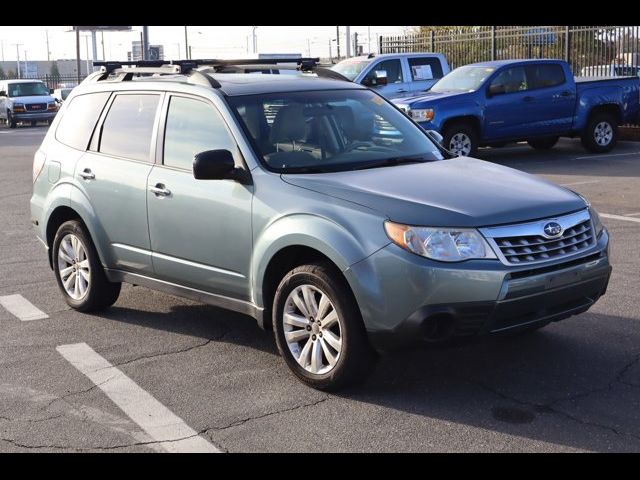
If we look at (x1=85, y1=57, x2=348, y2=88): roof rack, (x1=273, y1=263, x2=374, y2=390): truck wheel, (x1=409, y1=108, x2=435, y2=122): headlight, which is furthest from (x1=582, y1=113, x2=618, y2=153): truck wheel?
(x1=273, y1=263, x2=374, y2=390): truck wheel

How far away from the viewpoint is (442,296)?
16.0 feet

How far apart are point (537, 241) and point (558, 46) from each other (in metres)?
19.5

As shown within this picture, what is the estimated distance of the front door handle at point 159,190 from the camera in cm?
620

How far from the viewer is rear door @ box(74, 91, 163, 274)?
21.2ft

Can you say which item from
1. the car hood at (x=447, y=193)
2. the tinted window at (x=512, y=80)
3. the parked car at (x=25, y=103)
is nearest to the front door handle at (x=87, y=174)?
the car hood at (x=447, y=193)

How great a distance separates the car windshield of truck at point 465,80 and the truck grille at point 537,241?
12002mm

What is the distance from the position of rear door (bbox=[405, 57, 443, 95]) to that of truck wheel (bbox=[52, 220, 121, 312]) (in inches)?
566

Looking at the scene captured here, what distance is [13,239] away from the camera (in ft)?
35.1

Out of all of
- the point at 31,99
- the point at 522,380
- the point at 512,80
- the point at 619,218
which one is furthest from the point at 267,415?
the point at 31,99

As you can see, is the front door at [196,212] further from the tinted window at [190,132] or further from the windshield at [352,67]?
the windshield at [352,67]

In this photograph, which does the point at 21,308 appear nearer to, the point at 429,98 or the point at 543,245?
the point at 543,245

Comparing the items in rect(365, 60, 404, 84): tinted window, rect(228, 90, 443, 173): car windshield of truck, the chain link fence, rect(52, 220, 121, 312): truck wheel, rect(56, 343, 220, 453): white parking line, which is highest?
the chain link fence

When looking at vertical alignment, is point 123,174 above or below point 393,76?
below

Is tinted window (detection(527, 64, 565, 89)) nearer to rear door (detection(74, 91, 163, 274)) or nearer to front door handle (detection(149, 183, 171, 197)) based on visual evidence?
rear door (detection(74, 91, 163, 274))
